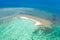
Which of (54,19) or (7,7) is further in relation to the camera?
(7,7)

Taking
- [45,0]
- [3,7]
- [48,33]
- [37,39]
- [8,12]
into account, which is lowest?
[37,39]

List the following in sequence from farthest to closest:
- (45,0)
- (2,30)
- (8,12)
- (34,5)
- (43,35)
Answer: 1. (45,0)
2. (34,5)
3. (8,12)
4. (2,30)
5. (43,35)

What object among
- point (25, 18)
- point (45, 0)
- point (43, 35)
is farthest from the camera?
point (45, 0)

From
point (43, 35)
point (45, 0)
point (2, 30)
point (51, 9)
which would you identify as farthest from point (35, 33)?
point (45, 0)

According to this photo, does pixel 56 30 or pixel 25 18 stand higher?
pixel 25 18

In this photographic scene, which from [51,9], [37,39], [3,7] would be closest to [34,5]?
[51,9]

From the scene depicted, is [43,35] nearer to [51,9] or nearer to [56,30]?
[56,30]

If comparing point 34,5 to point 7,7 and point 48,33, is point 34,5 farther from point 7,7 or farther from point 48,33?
A: point 48,33
